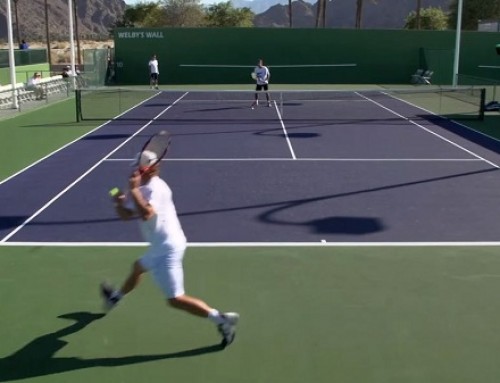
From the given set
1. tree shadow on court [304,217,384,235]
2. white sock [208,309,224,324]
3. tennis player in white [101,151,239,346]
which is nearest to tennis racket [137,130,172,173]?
tennis player in white [101,151,239,346]

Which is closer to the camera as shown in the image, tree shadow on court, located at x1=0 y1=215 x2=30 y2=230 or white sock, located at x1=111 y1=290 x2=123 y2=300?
white sock, located at x1=111 y1=290 x2=123 y2=300

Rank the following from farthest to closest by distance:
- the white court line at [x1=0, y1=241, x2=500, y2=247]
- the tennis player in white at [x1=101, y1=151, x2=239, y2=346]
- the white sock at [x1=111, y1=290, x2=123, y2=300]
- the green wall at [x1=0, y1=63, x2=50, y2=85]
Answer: the green wall at [x1=0, y1=63, x2=50, y2=85]
the white court line at [x1=0, y1=241, x2=500, y2=247]
the white sock at [x1=111, y1=290, x2=123, y2=300]
the tennis player in white at [x1=101, y1=151, x2=239, y2=346]

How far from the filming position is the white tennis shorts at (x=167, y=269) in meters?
5.28

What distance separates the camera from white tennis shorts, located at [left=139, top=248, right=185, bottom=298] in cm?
528

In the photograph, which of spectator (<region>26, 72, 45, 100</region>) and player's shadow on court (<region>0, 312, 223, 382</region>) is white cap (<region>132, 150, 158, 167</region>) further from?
spectator (<region>26, 72, 45, 100</region>)

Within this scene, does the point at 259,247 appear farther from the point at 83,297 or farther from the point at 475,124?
the point at 475,124

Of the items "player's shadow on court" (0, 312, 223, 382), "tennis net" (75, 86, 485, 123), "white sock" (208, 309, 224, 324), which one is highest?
"white sock" (208, 309, 224, 324)

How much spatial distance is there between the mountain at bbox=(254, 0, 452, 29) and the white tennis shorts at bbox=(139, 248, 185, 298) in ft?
491

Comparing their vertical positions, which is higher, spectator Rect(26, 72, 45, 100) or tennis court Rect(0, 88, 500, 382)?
spectator Rect(26, 72, 45, 100)

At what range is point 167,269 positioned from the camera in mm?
5277

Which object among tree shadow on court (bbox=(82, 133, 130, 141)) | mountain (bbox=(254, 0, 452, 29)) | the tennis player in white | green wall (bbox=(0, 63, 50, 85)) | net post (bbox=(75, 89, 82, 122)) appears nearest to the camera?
the tennis player in white

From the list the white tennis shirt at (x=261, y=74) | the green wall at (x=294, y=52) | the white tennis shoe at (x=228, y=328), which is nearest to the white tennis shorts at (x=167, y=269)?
the white tennis shoe at (x=228, y=328)

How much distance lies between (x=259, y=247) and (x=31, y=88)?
20432 mm

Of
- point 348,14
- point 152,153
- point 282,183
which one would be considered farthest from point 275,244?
point 348,14
